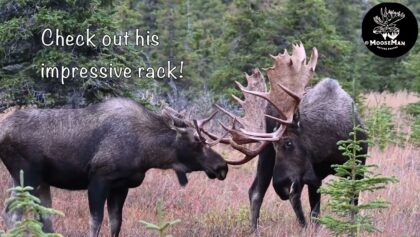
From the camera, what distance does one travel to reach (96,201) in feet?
22.1

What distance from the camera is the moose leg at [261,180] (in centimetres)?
800

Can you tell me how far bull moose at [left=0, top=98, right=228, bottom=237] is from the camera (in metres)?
6.77

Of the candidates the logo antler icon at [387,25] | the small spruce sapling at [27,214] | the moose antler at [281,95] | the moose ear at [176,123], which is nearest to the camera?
the small spruce sapling at [27,214]

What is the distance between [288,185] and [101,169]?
1.96 metres

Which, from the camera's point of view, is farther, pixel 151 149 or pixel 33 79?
pixel 33 79

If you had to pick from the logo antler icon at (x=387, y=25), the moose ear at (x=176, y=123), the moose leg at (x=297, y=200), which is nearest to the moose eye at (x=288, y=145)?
the moose leg at (x=297, y=200)

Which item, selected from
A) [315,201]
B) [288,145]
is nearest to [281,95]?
[288,145]

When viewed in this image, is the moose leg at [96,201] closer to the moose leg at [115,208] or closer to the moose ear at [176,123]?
the moose leg at [115,208]

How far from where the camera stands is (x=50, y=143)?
270 inches

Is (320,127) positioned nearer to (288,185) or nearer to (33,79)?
(288,185)

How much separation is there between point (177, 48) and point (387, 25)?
8.57 meters

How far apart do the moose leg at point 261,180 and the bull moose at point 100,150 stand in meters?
1.08

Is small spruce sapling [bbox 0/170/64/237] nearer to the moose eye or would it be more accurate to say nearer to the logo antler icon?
the moose eye

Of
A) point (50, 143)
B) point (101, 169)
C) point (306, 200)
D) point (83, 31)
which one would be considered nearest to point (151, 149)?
point (101, 169)
